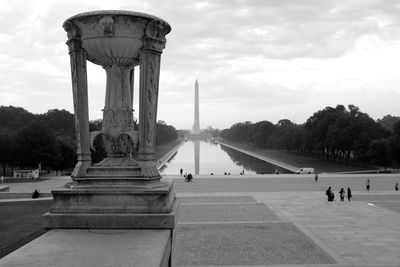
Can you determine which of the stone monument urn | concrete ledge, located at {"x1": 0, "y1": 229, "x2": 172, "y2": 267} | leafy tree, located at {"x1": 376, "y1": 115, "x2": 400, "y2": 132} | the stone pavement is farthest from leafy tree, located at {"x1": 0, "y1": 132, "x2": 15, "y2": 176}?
leafy tree, located at {"x1": 376, "y1": 115, "x2": 400, "y2": 132}

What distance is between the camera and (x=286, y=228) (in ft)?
58.6

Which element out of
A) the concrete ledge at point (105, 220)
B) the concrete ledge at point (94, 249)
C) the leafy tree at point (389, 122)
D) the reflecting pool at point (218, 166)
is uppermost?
the leafy tree at point (389, 122)

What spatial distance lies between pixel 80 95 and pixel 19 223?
14.2m

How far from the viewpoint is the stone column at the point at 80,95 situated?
6.34 meters

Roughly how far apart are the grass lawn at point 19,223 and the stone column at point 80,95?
8.34 meters

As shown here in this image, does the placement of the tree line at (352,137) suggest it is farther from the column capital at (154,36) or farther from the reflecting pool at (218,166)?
the column capital at (154,36)

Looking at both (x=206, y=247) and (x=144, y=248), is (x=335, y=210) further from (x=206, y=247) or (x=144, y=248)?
(x=144, y=248)

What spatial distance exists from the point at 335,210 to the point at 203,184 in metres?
15.3

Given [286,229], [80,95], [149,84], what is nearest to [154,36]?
A: [149,84]

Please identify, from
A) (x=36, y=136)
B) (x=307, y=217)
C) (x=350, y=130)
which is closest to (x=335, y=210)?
(x=307, y=217)

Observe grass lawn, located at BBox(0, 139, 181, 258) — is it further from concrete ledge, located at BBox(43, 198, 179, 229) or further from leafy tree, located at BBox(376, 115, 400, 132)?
leafy tree, located at BBox(376, 115, 400, 132)

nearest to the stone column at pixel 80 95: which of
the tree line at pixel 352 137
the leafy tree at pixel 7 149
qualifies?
the leafy tree at pixel 7 149

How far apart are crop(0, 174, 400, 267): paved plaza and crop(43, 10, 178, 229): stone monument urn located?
730cm

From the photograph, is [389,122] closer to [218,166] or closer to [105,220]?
[218,166]
